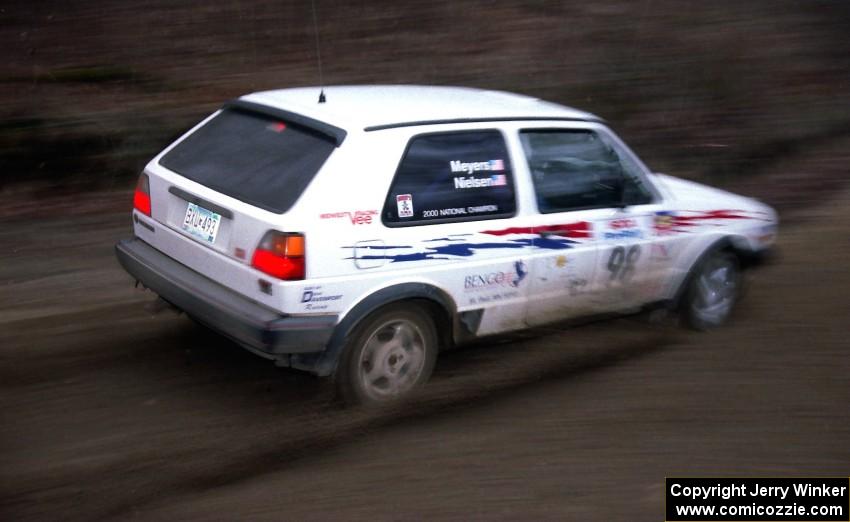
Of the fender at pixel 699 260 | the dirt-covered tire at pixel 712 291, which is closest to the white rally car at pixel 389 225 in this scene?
the fender at pixel 699 260

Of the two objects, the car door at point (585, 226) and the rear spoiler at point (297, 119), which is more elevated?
the rear spoiler at point (297, 119)

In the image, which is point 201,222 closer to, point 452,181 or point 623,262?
point 452,181

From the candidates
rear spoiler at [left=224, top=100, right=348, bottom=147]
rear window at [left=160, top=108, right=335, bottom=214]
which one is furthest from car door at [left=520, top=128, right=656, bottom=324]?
rear window at [left=160, top=108, right=335, bottom=214]

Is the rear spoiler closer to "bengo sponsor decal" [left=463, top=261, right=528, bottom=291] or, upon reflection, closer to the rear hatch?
the rear hatch

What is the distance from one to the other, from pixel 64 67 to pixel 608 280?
7.37 metres

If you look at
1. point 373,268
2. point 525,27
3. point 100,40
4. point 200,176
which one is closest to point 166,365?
point 200,176

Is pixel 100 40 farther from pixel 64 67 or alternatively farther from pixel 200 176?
pixel 200 176

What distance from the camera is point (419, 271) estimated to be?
16.3 ft

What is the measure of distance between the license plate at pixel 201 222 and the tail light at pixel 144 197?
0.45m

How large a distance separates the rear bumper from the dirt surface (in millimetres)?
500

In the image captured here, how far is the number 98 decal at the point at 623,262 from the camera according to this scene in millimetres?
5879

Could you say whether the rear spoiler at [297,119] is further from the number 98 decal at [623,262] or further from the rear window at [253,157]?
the number 98 decal at [623,262]

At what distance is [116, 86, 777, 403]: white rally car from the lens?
4.69m

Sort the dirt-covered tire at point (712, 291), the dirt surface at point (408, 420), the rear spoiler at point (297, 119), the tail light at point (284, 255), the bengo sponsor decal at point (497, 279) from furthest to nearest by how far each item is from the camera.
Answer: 1. the dirt-covered tire at point (712, 291)
2. the bengo sponsor decal at point (497, 279)
3. the rear spoiler at point (297, 119)
4. the tail light at point (284, 255)
5. the dirt surface at point (408, 420)
